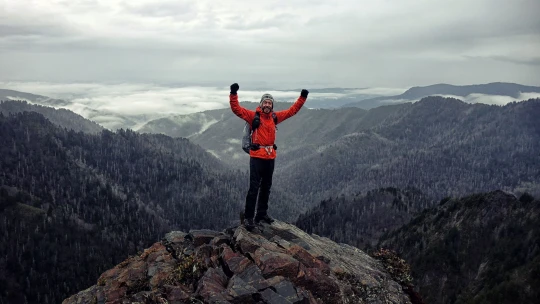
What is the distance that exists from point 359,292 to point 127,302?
14.8 metres

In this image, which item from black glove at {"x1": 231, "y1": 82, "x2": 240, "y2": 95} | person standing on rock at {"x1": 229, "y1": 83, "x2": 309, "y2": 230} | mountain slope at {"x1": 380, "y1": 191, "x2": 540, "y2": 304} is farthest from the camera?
mountain slope at {"x1": 380, "y1": 191, "x2": 540, "y2": 304}

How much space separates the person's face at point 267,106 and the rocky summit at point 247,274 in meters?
9.01

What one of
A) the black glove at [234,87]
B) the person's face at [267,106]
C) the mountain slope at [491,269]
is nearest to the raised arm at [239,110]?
the black glove at [234,87]

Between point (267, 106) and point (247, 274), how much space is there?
11769 mm

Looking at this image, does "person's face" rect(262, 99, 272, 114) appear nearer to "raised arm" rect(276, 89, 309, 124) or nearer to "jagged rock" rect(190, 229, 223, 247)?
"raised arm" rect(276, 89, 309, 124)

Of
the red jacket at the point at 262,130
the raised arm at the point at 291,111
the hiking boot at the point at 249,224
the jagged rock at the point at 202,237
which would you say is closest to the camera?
the red jacket at the point at 262,130

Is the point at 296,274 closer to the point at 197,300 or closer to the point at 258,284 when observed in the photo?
the point at 258,284

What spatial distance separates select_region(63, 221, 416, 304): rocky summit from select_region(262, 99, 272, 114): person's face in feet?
29.6

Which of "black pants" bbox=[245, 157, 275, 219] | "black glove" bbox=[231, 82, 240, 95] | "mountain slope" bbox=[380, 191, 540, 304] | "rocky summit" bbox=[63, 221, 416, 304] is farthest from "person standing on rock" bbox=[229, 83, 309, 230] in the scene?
"mountain slope" bbox=[380, 191, 540, 304]

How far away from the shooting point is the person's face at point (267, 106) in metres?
28.1

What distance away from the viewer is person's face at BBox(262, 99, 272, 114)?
28105mm

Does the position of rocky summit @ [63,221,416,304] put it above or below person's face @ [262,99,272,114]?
below

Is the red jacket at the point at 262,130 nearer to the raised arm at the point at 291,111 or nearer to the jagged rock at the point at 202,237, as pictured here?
the raised arm at the point at 291,111

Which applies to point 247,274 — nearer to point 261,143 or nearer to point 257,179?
point 257,179
